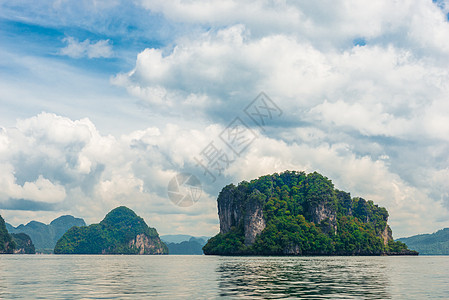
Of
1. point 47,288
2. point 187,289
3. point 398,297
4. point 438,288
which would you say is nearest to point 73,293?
point 47,288

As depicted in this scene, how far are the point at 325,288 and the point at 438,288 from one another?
10439 mm

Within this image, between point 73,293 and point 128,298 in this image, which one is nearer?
point 128,298

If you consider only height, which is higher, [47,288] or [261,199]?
[261,199]

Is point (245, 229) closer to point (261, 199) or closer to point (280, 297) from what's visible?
point (261, 199)

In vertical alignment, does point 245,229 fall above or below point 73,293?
above

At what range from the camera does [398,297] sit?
3266 cm

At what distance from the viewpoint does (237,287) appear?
38.6m

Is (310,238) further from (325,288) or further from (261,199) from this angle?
(325,288)

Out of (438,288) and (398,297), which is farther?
(438,288)

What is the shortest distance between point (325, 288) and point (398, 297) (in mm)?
6873

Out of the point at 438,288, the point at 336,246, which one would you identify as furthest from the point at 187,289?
the point at 336,246

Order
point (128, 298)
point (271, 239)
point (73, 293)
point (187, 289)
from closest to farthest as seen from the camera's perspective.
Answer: point (128, 298) → point (73, 293) → point (187, 289) → point (271, 239)

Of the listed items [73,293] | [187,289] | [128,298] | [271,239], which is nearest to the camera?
[128,298]

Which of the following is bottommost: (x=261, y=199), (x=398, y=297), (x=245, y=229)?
(x=398, y=297)
